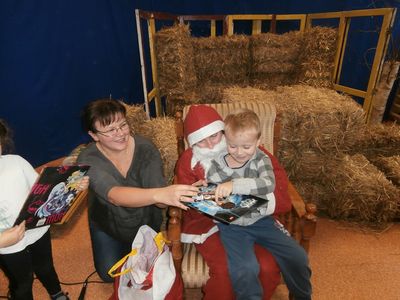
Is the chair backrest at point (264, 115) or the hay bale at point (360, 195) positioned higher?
the chair backrest at point (264, 115)

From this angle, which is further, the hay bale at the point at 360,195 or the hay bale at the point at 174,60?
the hay bale at the point at 174,60

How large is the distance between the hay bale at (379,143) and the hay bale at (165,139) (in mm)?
2431

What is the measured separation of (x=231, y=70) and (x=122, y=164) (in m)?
4.11

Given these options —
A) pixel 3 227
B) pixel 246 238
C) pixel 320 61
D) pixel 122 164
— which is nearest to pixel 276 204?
pixel 246 238

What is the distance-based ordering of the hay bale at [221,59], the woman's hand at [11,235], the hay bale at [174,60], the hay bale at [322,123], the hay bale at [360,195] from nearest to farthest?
the woman's hand at [11,235], the hay bale at [360,195], the hay bale at [322,123], the hay bale at [174,60], the hay bale at [221,59]

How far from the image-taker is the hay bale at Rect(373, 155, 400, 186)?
3553mm

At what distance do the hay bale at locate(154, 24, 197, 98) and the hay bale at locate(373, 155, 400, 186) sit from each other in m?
2.98

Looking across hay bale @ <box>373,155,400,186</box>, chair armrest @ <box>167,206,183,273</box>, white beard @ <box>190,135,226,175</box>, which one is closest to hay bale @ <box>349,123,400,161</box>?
hay bale @ <box>373,155,400,186</box>

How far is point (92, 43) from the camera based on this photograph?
14.5ft

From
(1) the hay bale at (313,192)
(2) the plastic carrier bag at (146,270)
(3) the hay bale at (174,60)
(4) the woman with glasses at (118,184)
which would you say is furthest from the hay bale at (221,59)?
(2) the plastic carrier bag at (146,270)

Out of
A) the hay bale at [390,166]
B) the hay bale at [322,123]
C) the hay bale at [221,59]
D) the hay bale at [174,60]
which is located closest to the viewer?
the hay bale at [322,123]

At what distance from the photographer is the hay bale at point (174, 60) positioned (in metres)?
4.82

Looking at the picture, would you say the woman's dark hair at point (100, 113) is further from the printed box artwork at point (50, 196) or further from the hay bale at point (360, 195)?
the hay bale at point (360, 195)

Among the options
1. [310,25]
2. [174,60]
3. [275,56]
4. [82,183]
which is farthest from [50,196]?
[310,25]
